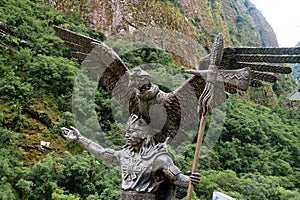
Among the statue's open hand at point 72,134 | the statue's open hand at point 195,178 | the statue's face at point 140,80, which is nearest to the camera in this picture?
the statue's open hand at point 195,178

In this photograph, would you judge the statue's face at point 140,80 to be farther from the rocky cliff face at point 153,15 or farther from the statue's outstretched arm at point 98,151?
the rocky cliff face at point 153,15

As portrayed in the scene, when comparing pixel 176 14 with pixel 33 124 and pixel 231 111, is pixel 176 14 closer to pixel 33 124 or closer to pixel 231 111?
pixel 231 111

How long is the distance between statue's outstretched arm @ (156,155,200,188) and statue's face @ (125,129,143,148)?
28 cm

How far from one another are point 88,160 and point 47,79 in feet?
15.9

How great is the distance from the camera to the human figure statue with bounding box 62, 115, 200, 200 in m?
3.44

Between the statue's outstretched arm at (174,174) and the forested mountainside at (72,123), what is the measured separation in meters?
6.37

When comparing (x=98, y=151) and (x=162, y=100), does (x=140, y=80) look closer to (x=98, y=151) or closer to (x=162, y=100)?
(x=162, y=100)

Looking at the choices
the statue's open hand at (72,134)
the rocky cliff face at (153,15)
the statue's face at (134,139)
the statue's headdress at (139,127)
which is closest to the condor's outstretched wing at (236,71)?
the statue's headdress at (139,127)

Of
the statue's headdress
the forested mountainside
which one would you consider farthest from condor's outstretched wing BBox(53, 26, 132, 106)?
the forested mountainside

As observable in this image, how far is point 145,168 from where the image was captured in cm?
349

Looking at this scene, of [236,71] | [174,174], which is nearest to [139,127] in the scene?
[174,174]

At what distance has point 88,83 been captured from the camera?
15281 mm

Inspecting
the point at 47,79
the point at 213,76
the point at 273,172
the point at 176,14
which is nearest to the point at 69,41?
the point at 213,76

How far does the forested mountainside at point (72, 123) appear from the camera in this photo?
10758mm
